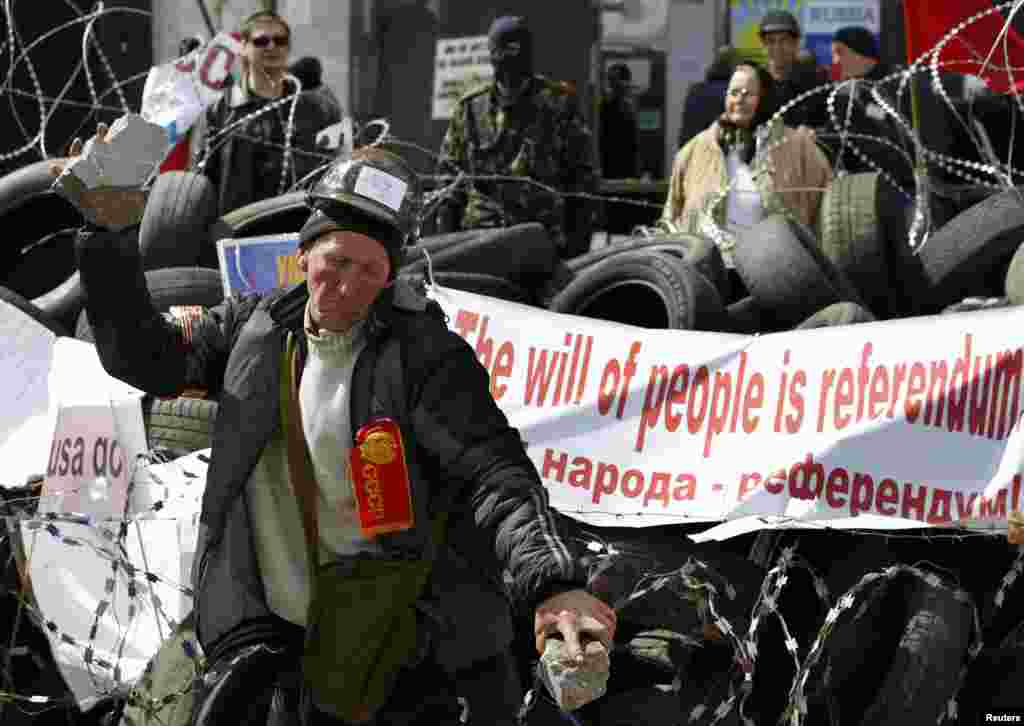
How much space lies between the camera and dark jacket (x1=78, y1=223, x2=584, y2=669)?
160 inches

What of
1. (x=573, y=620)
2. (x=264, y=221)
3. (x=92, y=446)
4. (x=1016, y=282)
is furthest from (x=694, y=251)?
(x=573, y=620)

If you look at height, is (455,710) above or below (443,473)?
below

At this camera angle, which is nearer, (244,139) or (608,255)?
(608,255)

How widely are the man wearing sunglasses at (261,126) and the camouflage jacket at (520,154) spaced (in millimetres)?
724

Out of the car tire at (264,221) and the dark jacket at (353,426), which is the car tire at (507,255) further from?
the dark jacket at (353,426)

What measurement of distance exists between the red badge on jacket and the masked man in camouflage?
6.38 metres

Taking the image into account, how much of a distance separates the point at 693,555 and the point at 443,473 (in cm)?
245

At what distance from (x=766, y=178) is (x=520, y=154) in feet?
4.64

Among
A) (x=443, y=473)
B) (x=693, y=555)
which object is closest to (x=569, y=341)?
(x=693, y=555)

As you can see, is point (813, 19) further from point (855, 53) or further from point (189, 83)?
point (189, 83)

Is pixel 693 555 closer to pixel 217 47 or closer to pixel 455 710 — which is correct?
pixel 455 710

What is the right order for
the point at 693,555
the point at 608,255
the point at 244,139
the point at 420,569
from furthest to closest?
the point at 244,139 < the point at 608,255 < the point at 693,555 < the point at 420,569

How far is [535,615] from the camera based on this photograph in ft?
12.2

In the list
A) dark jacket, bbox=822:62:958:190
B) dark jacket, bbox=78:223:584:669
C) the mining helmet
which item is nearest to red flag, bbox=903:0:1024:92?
dark jacket, bbox=822:62:958:190
